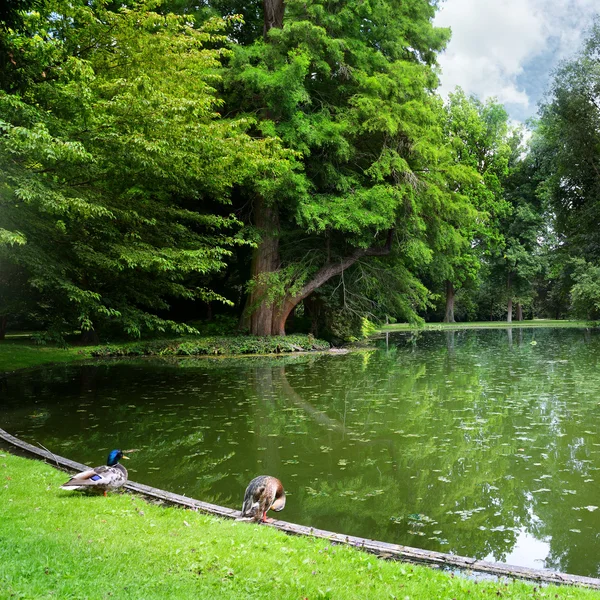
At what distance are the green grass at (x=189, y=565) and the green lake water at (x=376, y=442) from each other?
1.11m

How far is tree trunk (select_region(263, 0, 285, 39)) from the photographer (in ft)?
76.2

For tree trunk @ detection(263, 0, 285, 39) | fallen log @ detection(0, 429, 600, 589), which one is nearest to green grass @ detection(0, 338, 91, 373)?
fallen log @ detection(0, 429, 600, 589)

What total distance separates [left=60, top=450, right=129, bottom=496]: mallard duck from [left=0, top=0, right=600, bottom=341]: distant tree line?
428 centimetres

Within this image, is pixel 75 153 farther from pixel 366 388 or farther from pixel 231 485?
pixel 366 388

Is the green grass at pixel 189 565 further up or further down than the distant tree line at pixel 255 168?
further down

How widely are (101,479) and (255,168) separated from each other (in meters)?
10.4

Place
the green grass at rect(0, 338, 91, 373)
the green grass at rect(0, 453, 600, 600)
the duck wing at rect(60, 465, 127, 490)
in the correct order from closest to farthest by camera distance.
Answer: the green grass at rect(0, 453, 600, 600) < the duck wing at rect(60, 465, 127, 490) < the green grass at rect(0, 338, 91, 373)

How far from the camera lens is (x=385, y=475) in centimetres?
674

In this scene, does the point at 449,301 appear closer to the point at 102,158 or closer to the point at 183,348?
the point at 183,348

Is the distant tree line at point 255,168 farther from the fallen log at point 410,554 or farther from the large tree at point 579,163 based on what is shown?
the fallen log at point 410,554

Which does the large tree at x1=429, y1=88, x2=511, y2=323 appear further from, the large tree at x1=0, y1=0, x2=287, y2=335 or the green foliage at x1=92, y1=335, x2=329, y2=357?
the large tree at x1=0, y1=0, x2=287, y2=335

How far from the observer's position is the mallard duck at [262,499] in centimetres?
500

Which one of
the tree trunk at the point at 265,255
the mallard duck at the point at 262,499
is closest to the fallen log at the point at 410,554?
the mallard duck at the point at 262,499

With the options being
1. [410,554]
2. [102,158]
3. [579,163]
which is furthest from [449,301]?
[410,554]
